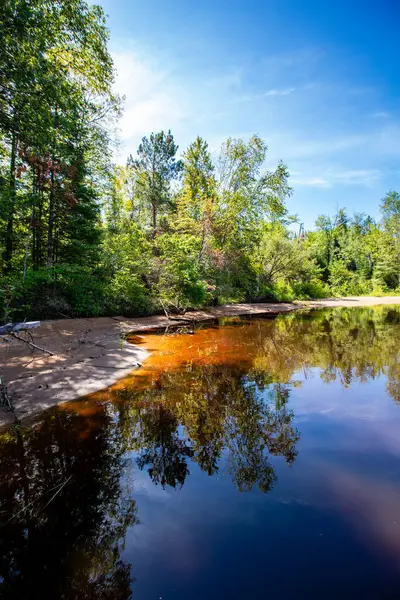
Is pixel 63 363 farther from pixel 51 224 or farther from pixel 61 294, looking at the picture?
pixel 51 224

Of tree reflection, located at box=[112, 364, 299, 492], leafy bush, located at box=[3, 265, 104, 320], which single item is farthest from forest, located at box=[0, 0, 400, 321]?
tree reflection, located at box=[112, 364, 299, 492]

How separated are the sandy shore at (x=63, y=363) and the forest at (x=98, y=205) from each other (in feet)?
4.26

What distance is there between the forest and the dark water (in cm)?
500

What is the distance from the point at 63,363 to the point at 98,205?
9.99 meters

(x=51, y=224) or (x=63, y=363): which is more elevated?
(x=51, y=224)

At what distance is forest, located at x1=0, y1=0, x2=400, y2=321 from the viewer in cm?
774

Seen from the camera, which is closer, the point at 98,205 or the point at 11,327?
the point at 11,327

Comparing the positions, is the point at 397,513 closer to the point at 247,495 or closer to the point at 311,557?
the point at 311,557

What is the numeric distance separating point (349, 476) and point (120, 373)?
5135 mm

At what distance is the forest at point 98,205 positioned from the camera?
7.74 metres

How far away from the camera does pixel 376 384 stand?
6488mm

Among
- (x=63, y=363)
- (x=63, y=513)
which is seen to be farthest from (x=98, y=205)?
(x=63, y=513)

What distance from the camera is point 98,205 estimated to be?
1454 cm

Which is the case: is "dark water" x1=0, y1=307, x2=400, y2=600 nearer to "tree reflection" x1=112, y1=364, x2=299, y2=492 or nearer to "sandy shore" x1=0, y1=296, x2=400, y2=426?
"tree reflection" x1=112, y1=364, x2=299, y2=492
